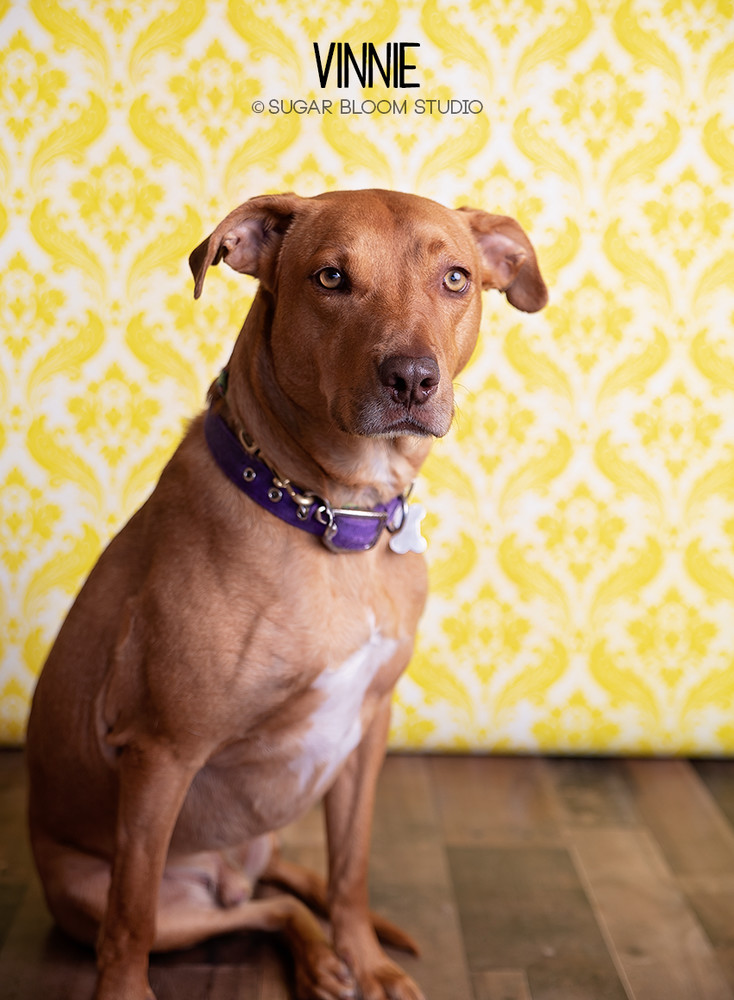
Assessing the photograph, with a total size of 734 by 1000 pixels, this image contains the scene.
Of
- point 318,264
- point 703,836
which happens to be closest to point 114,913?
point 318,264

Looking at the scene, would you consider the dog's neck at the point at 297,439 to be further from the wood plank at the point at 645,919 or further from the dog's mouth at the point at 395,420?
the wood plank at the point at 645,919

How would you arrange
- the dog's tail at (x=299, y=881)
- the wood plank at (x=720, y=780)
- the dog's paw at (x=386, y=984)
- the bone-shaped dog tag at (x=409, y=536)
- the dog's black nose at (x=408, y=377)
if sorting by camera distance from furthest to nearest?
the wood plank at (x=720, y=780)
the dog's tail at (x=299, y=881)
the dog's paw at (x=386, y=984)
the bone-shaped dog tag at (x=409, y=536)
the dog's black nose at (x=408, y=377)

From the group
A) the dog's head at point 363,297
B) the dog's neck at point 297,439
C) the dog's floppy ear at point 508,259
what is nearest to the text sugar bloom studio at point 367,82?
the dog's floppy ear at point 508,259

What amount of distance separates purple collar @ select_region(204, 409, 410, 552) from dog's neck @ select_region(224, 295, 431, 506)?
20mm

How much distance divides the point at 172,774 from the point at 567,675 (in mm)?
1903

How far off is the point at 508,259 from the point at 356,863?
4.20ft

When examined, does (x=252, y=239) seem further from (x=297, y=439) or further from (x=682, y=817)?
(x=682, y=817)

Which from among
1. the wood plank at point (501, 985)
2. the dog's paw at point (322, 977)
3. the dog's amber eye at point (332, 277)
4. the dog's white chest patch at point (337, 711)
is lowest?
the wood plank at point (501, 985)

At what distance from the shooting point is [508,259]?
7.04 ft

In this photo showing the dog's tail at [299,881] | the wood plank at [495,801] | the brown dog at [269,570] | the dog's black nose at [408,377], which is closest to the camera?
the dog's black nose at [408,377]

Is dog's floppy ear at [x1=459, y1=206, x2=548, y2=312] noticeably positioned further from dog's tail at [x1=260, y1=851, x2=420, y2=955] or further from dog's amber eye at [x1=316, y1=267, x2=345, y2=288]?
dog's tail at [x1=260, y1=851, x2=420, y2=955]

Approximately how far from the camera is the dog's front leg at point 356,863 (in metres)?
2.15

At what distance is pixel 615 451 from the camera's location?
330 cm

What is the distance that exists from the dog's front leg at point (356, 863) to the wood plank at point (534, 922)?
24 cm
